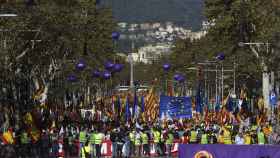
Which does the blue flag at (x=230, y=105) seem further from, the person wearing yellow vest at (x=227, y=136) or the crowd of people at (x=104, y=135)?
the person wearing yellow vest at (x=227, y=136)

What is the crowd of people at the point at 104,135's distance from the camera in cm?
4059

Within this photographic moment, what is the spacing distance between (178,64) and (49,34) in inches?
2469

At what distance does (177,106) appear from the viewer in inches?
1970

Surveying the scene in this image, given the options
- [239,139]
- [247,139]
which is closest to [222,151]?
[239,139]

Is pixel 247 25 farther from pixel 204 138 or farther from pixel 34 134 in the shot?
pixel 34 134

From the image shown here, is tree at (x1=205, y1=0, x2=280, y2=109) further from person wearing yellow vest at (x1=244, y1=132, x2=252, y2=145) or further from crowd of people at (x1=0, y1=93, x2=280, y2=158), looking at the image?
person wearing yellow vest at (x1=244, y1=132, x2=252, y2=145)

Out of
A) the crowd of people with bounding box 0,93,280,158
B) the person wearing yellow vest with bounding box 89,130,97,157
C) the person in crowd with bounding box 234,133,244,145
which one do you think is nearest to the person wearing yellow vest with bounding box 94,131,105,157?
the crowd of people with bounding box 0,93,280,158

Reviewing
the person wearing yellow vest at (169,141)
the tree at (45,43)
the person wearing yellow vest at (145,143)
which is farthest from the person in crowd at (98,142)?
the tree at (45,43)

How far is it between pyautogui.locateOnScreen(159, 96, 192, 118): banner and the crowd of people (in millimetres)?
1322

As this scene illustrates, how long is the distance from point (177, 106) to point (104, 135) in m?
8.26

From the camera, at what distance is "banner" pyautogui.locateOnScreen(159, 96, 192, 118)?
4988 centimetres

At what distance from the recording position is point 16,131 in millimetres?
41500

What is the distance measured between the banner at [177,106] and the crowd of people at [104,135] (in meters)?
1.32

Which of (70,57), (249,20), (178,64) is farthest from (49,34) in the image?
(178,64)
